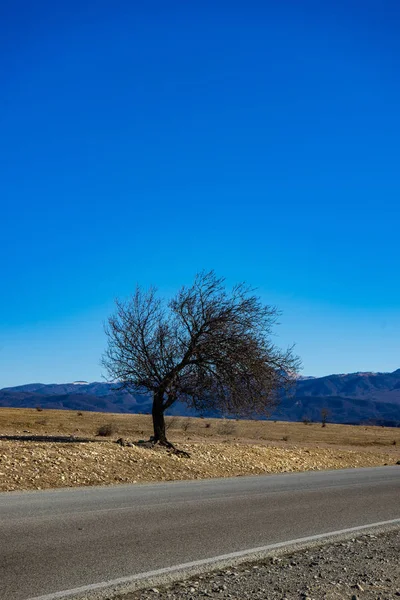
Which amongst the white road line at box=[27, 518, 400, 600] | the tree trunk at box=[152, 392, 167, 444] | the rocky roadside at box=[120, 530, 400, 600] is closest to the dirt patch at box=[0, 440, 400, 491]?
the tree trunk at box=[152, 392, 167, 444]

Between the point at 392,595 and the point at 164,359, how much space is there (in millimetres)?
17518

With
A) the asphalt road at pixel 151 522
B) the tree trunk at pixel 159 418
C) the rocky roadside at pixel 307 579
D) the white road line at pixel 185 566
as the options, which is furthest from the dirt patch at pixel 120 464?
the rocky roadside at pixel 307 579

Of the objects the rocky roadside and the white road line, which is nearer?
the white road line

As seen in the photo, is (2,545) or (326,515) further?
(326,515)

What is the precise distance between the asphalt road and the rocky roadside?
2.25 feet

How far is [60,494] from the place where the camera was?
42.7 ft

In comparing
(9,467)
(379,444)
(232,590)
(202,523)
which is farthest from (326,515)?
(379,444)

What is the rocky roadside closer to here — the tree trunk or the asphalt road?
the asphalt road

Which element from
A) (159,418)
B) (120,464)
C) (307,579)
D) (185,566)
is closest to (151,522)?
(185,566)

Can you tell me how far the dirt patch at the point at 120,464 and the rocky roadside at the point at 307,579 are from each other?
873cm

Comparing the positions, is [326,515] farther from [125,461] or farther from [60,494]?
[125,461]

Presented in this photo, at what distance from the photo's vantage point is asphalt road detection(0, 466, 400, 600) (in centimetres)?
712

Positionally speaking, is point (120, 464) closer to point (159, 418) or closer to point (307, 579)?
point (159, 418)

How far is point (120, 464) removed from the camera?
1852 centimetres
